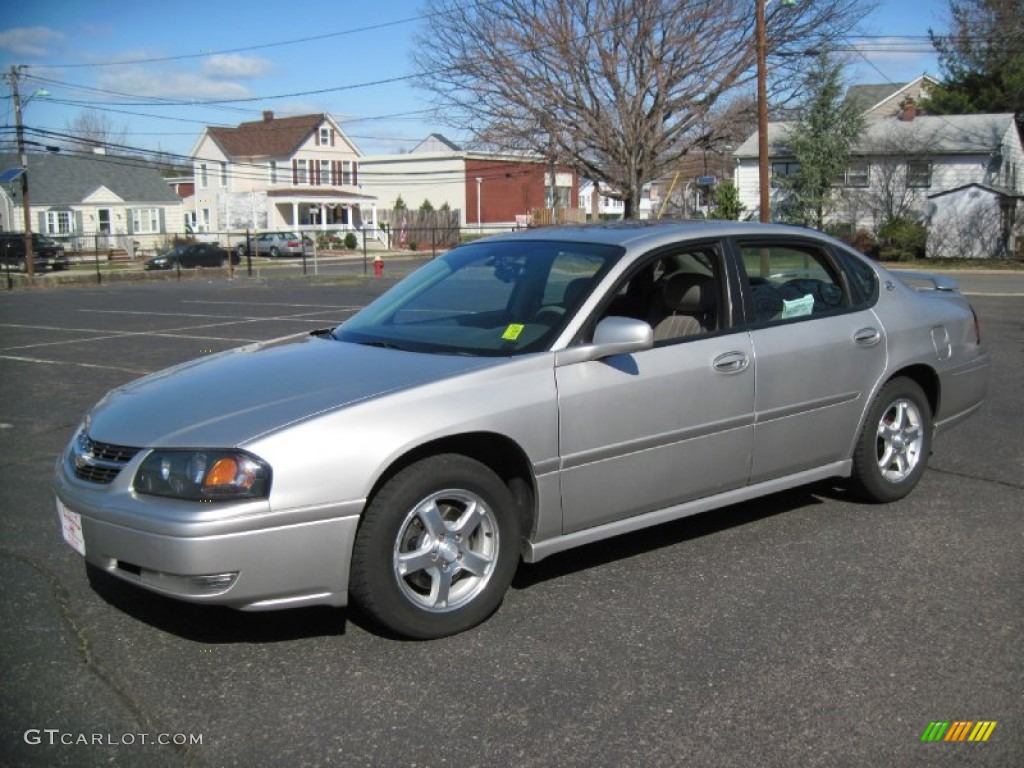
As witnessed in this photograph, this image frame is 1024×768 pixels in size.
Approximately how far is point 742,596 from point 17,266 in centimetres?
4189

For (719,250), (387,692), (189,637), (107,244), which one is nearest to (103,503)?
(189,637)

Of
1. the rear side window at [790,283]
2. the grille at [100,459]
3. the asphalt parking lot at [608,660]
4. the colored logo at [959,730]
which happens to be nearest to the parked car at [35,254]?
the asphalt parking lot at [608,660]

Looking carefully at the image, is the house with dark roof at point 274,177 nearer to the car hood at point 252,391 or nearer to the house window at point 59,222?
the house window at point 59,222

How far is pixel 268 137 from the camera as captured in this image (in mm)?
68250

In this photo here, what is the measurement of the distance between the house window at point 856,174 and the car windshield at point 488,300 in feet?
124

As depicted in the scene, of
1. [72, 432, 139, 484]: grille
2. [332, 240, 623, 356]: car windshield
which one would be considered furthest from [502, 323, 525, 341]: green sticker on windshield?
[72, 432, 139, 484]: grille

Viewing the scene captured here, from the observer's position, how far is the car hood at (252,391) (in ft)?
11.9

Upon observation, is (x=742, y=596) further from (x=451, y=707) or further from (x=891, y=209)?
(x=891, y=209)

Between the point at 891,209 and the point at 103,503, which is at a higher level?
the point at 891,209

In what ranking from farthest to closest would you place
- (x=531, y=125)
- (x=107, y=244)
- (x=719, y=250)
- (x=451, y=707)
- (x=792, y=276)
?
(x=107, y=244) < (x=531, y=125) < (x=792, y=276) < (x=719, y=250) < (x=451, y=707)

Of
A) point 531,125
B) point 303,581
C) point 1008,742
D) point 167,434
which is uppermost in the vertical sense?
point 531,125

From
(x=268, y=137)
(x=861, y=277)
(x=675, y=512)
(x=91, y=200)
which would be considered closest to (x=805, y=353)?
(x=861, y=277)

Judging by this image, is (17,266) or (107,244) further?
(107,244)

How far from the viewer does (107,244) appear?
187ft
